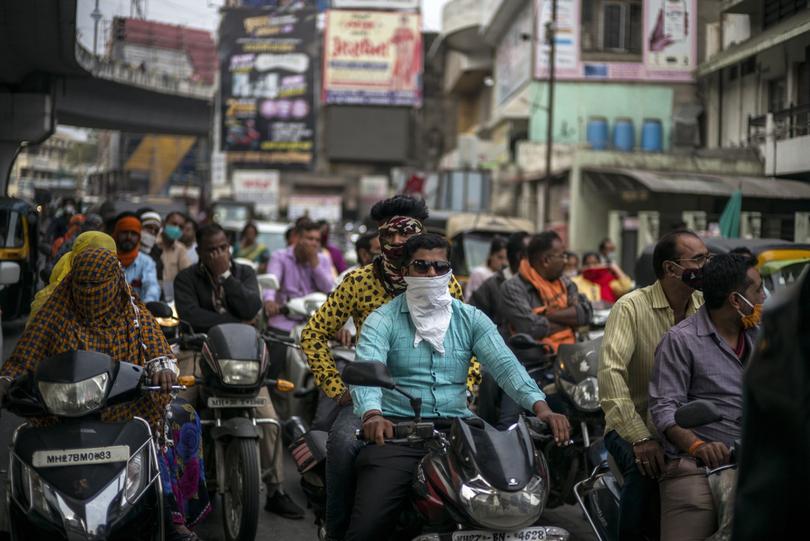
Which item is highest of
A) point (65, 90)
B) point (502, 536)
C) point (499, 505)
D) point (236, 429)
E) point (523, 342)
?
point (65, 90)

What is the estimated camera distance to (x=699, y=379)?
168 inches

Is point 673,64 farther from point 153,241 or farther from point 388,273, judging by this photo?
point 388,273

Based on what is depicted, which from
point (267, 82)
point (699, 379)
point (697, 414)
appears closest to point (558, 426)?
point (697, 414)

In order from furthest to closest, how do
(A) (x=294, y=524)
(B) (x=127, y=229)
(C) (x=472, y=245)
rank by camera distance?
1. (C) (x=472, y=245)
2. (B) (x=127, y=229)
3. (A) (x=294, y=524)

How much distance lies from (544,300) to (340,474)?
3627mm

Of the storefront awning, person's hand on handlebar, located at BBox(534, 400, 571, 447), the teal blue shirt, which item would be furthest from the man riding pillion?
the storefront awning

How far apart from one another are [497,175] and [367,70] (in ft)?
98.8

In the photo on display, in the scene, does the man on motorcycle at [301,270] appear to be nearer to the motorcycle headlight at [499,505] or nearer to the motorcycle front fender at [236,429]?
the motorcycle front fender at [236,429]

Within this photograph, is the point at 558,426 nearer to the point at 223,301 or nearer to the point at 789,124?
the point at 223,301

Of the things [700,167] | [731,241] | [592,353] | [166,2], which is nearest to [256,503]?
[592,353]

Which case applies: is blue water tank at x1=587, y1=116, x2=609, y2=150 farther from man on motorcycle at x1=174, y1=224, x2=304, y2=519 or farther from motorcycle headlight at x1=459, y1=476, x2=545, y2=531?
motorcycle headlight at x1=459, y1=476, x2=545, y2=531

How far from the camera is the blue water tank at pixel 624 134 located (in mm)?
42094

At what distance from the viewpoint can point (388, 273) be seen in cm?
546

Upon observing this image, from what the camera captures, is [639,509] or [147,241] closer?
[639,509]
